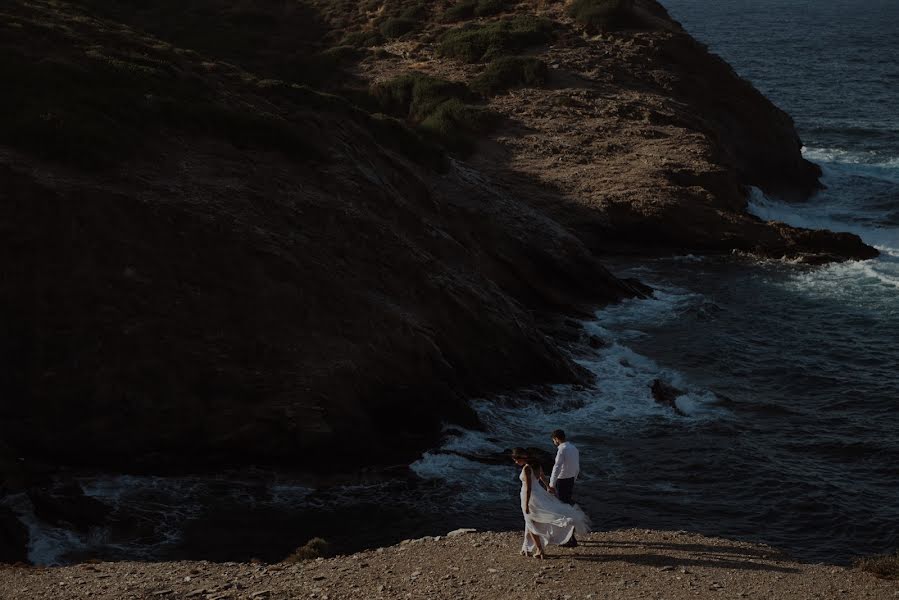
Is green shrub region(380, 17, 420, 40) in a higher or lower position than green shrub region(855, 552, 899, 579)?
higher

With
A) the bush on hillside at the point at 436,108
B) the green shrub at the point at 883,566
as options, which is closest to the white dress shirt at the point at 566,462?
the green shrub at the point at 883,566

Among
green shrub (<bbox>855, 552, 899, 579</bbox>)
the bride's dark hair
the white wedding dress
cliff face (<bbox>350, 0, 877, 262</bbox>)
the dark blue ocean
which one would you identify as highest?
cliff face (<bbox>350, 0, 877, 262</bbox>)

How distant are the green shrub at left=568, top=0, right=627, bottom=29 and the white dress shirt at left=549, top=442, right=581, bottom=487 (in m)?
49.3

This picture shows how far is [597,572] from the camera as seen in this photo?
60.0ft

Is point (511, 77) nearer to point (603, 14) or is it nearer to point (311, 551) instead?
point (603, 14)

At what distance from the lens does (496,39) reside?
63500 millimetres

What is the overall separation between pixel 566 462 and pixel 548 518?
104cm

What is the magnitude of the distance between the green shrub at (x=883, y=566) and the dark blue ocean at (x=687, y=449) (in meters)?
2.62

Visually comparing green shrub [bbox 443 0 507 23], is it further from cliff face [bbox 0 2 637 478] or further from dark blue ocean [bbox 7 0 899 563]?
cliff face [bbox 0 2 637 478]

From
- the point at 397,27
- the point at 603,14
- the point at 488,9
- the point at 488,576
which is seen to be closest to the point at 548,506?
the point at 488,576

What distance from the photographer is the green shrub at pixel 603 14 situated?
211ft

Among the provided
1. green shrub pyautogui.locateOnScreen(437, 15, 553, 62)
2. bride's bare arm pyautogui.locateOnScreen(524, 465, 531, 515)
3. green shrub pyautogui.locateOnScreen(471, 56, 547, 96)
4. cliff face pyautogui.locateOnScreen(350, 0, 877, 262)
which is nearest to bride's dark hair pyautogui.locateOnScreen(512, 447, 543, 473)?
bride's bare arm pyautogui.locateOnScreen(524, 465, 531, 515)

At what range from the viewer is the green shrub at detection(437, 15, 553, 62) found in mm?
63031

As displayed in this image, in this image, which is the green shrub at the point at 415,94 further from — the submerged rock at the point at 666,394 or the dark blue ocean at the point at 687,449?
the submerged rock at the point at 666,394
